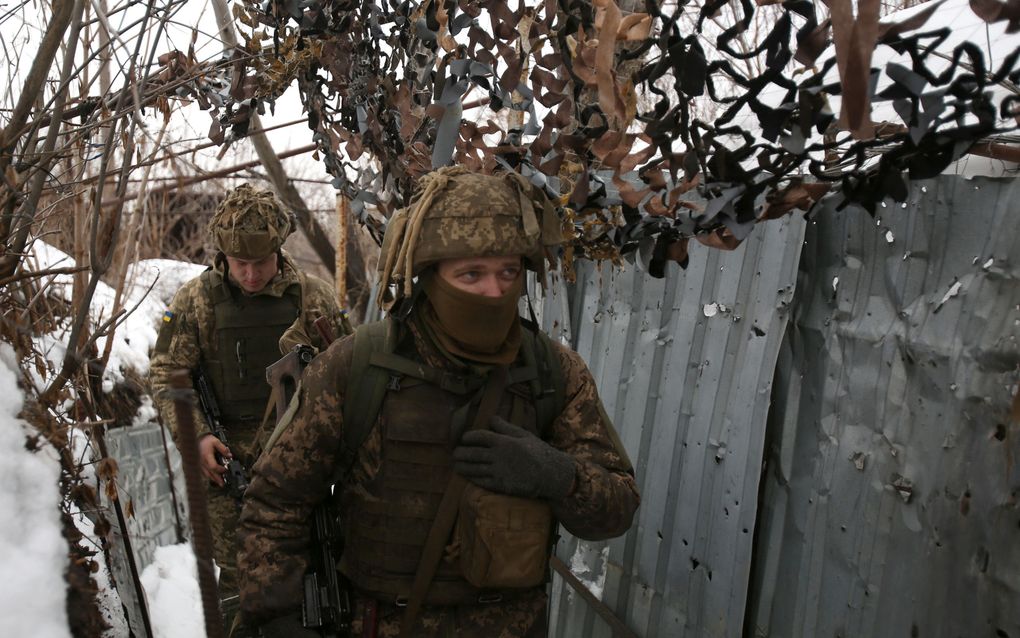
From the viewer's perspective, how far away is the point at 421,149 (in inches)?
118

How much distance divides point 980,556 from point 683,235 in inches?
40.6

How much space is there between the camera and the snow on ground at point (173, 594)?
4.57 meters

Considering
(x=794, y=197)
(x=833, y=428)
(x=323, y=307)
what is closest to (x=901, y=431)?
(x=833, y=428)

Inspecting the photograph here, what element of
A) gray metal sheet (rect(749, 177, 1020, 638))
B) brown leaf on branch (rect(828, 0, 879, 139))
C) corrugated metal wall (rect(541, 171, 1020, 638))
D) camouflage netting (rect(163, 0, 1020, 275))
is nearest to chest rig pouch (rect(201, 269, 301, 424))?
camouflage netting (rect(163, 0, 1020, 275))

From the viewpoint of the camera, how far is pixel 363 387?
2143mm

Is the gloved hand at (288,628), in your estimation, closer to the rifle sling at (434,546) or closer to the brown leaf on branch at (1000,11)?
the rifle sling at (434,546)

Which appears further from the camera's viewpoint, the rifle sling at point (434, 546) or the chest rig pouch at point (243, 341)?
the chest rig pouch at point (243, 341)

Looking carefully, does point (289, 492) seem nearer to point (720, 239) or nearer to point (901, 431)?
point (720, 239)

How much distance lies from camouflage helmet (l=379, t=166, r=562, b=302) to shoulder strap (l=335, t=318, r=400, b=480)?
0.55 feet

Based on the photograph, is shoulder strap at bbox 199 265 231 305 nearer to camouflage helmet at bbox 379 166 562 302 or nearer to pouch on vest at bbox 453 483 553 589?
camouflage helmet at bbox 379 166 562 302

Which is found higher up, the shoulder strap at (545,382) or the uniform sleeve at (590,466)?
the shoulder strap at (545,382)

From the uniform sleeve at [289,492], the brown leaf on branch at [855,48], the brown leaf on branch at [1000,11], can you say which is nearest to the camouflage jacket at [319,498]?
the uniform sleeve at [289,492]

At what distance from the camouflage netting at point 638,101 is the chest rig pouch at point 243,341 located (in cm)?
90

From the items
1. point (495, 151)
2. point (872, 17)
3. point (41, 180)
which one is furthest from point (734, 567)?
point (41, 180)
